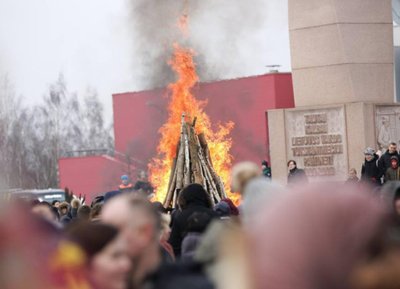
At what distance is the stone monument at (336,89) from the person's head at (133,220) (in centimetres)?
2059

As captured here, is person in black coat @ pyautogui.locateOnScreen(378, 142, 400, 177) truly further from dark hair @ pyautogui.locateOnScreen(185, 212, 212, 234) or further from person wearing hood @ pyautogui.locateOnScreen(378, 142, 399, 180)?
dark hair @ pyautogui.locateOnScreen(185, 212, 212, 234)

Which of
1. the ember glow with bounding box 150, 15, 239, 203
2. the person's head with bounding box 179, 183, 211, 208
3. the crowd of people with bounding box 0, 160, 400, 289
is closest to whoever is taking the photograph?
the crowd of people with bounding box 0, 160, 400, 289

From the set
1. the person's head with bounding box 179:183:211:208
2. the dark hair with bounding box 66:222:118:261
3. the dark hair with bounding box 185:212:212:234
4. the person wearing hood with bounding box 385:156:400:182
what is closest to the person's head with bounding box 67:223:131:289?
the dark hair with bounding box 66:222:118:261

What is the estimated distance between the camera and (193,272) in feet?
15.8

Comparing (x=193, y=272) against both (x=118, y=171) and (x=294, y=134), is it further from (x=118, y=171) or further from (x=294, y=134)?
(x=118, y=171)

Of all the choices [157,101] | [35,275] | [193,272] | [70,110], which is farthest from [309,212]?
[70,110]

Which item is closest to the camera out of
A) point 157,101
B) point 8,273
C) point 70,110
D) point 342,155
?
point 8,273

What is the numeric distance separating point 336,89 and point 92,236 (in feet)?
71.9

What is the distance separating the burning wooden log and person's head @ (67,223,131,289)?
57.7 ft

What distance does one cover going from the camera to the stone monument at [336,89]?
25.8 metres

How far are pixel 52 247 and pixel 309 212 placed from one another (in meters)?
1.00

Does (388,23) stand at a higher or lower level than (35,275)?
higher

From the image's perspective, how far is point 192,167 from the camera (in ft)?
75.2

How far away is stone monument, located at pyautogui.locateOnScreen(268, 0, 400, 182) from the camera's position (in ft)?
84.6
